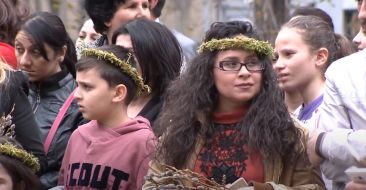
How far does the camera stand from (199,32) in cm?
2208

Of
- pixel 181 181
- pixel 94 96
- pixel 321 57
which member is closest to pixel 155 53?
pixel 94 96

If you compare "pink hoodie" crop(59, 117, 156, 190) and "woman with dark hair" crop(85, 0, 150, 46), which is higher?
"woman with dark hair" crop(85, 0, 150, 46)

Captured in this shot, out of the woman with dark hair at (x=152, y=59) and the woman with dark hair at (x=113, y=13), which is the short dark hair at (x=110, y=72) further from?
the woman with dark hair at (x=113, y=13)

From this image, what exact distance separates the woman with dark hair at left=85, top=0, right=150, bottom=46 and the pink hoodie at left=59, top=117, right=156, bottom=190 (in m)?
1.17

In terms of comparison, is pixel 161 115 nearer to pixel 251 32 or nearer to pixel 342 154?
pixel 251 32

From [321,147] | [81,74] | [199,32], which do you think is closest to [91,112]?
[81,74]

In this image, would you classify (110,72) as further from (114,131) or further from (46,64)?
(46,64)

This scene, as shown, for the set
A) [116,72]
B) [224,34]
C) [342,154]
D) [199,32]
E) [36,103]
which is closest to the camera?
[342,154]

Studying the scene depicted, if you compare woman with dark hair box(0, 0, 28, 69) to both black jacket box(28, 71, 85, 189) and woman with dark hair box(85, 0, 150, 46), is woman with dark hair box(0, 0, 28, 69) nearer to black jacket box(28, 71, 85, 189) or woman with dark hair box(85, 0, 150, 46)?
black jacket box(28, 71, 85, 189)

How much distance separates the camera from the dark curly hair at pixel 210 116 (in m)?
5.45

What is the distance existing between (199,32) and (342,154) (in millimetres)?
17091

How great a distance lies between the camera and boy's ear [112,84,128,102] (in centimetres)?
607

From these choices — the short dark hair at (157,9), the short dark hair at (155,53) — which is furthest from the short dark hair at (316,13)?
the short dark hair at (155,53)

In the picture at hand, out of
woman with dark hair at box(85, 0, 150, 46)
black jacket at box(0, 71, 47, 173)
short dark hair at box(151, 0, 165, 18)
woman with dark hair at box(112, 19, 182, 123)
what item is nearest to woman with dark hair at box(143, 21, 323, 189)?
woman with dark hair at box(112, 19, 182, 123)
